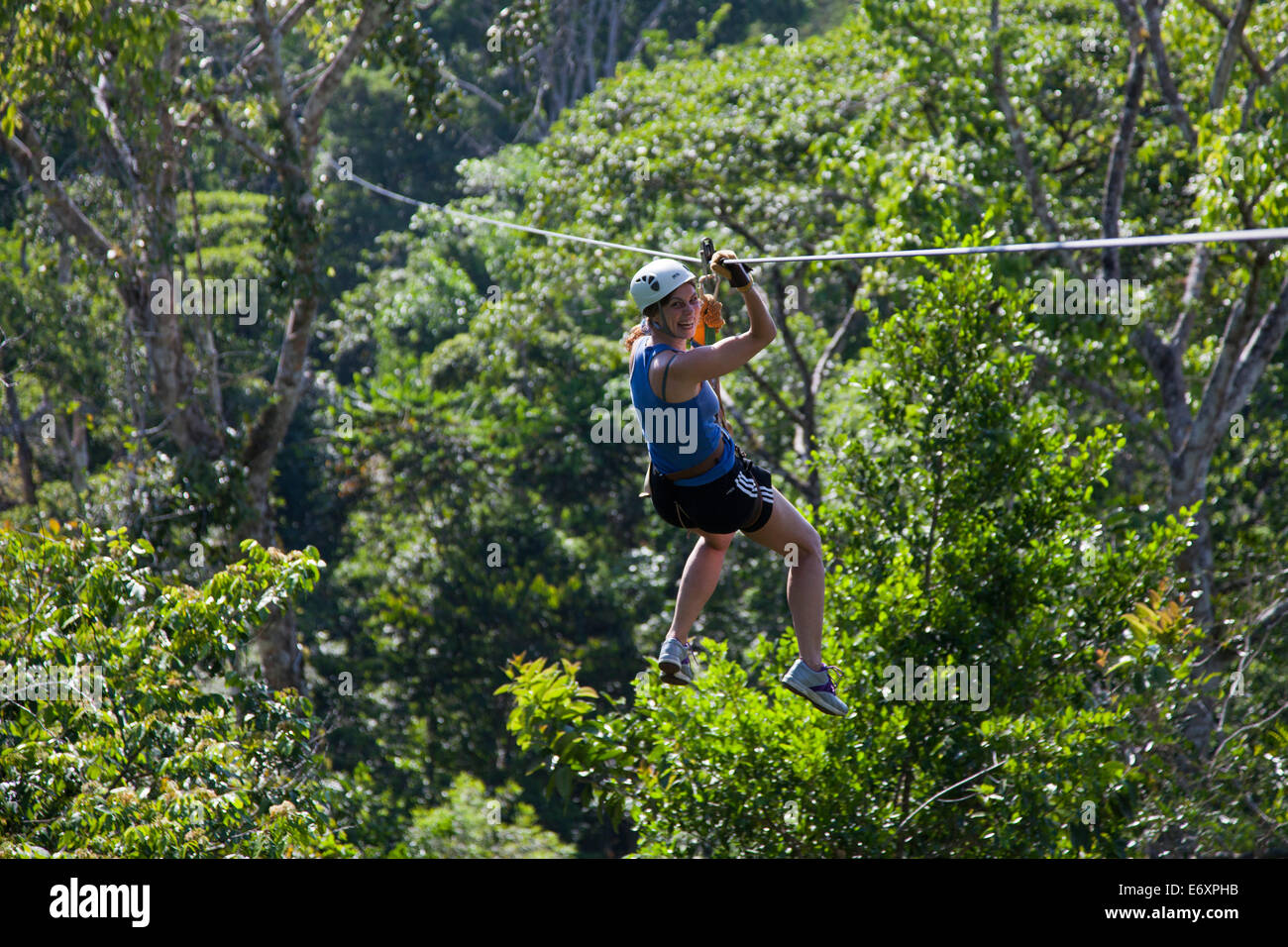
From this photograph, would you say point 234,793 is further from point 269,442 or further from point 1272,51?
point 1272,51

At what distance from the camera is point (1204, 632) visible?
28.4ft

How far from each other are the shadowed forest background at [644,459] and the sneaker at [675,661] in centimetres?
242

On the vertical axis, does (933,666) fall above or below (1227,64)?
below

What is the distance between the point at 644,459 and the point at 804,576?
1621 centimetres

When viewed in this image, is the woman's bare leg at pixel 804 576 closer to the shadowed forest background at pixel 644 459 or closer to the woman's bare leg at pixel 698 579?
the woman's bare leg at pixel 698 579

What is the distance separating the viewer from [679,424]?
5199 mm

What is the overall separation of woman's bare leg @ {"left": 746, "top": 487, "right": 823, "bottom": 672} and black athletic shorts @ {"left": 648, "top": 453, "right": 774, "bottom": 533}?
12cm

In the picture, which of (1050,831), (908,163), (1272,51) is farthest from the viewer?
(1272,51)

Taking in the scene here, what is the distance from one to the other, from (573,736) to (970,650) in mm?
2604

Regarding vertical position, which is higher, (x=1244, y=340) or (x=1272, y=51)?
(x=1272, y=51)

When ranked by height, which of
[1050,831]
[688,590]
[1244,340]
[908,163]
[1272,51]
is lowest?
[1050,831]

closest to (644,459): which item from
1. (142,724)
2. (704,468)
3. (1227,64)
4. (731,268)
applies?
(1227,64)

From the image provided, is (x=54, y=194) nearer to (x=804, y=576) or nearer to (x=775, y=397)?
(x=775, y=397)
